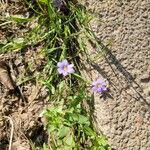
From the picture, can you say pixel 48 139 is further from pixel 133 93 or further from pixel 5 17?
pixel 5 17

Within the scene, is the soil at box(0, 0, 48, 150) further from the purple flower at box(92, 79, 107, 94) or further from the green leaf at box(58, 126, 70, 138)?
the purple flower at box(92, 79, 107, 94)

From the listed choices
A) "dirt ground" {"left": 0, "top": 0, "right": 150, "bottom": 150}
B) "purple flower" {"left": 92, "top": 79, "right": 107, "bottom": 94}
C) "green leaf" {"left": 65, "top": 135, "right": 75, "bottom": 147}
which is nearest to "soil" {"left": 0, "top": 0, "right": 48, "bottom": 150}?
"dirt ground" {"left": 0, "top": 0, "right": 150, "bottom": 150}

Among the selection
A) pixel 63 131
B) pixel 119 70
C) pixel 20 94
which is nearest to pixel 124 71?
pixel 119 70

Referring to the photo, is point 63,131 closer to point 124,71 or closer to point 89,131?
point 89,131

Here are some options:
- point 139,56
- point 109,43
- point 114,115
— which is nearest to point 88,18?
point 109,43

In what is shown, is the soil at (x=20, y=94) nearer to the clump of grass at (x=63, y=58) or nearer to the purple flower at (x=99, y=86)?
the clump of grass at (x=63, y=58)

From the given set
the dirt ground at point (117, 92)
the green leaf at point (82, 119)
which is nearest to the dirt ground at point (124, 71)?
the dirt ground at point (117, 92)
